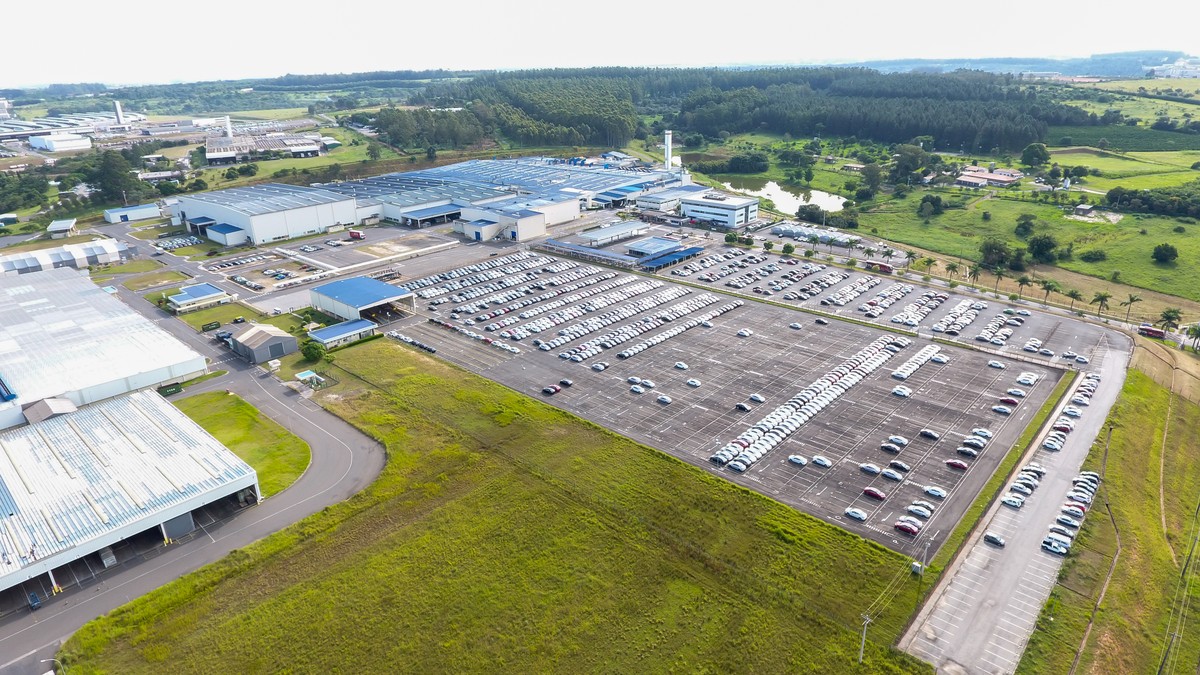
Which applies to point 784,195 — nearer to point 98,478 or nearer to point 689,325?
point 689,325

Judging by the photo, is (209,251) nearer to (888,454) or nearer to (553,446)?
(553,446)

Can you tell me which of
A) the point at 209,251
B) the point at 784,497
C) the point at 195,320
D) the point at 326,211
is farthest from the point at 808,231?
the point at 209,251

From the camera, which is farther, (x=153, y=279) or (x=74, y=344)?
(x=153, y=279)

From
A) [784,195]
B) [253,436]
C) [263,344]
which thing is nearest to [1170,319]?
[784,195]

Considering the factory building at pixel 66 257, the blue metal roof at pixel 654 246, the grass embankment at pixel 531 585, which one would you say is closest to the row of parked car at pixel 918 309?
the blue metal roof at pixel 654 246

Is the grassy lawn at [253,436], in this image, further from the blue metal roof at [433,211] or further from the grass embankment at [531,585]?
the blue metal roof at [433,211]

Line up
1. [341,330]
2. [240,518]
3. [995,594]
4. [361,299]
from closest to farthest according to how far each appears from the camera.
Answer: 1. [995,594]
2. [240,518]
3. [341,330]
4. [361,299]

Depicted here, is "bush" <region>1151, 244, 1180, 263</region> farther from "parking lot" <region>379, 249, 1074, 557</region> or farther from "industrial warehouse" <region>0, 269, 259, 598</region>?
"industrial warehouse" <region>0, 269, 259, 598</region>
